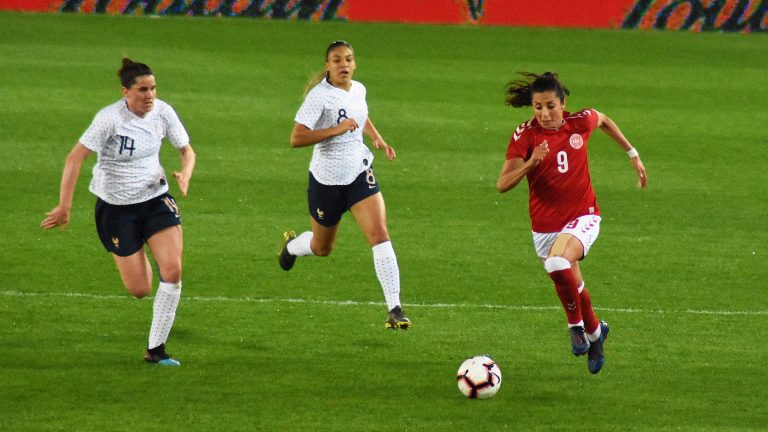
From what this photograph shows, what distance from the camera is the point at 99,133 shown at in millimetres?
8844

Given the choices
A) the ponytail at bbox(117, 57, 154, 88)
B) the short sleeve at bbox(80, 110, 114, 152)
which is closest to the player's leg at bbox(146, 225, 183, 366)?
the short sleeve at bbox(80, 110, 114, 152)

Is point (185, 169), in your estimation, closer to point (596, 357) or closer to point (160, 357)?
point (160, 357)

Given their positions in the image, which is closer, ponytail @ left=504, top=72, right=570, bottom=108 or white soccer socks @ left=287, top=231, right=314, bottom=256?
ponytail @ left=504, top=72, right=570, bottom=108

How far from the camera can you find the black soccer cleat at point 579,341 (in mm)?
8875

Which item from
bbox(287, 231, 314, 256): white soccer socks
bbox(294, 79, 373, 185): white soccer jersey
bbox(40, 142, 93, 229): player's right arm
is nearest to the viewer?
bbox(40, 142, 93, 229): player's right arm

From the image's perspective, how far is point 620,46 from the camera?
24.3 metres

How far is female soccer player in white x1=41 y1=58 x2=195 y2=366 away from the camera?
8.90 meters

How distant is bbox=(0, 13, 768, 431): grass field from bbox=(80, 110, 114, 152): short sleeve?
1434 millimetres

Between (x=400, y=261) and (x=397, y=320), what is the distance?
271 centimetres

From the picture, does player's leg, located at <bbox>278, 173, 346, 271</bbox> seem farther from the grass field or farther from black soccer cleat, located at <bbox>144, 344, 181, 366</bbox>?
black soccer cleat, located at <bbox>144, 344, 181, 366</bbox>

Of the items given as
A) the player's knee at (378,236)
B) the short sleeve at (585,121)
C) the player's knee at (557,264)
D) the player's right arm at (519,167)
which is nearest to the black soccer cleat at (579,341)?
the player's knee at (557,264)

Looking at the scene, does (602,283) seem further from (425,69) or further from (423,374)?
(425,69)

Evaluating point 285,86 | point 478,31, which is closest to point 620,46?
point 478,31

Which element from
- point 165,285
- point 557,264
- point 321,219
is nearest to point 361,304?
point 321,219
